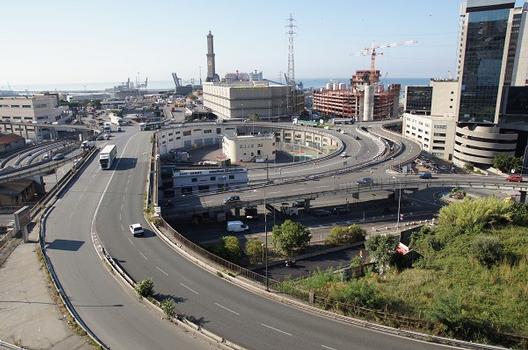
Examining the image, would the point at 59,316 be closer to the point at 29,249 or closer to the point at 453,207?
the point at 29,249

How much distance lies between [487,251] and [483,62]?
216 ft

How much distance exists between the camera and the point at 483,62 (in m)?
77.3

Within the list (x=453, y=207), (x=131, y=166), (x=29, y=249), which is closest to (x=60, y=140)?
(x=131, y=166)

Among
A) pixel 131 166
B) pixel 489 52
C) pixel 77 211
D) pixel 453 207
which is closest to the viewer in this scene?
pixel 453 207

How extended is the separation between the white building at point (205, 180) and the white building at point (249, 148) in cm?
2677

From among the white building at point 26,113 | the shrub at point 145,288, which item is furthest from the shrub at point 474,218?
the white building at point 26,113

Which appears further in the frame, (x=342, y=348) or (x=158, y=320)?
(x=158, y=320)

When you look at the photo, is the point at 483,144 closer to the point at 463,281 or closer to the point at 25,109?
the point at 463,281

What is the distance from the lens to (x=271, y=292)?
74.3 ft

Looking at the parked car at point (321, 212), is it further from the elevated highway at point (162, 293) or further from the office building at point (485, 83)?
the office building at point (485, 83)

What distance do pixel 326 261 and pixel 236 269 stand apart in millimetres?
12004

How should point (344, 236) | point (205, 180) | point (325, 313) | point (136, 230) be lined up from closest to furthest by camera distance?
1. point (325, 313)
2. point (136, 230)
3. point (344, 236)
4. point (205, 180)

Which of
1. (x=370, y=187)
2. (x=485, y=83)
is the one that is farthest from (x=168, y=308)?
(x=485, y=83)

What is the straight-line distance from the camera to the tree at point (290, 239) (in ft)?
114
